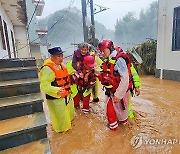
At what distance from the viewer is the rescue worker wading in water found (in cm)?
273

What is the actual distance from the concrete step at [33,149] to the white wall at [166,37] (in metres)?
5.98

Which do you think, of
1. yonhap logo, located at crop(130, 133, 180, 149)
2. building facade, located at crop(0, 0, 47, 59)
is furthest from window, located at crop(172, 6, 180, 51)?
building facade, located at crop(0, 0, 47, 59)

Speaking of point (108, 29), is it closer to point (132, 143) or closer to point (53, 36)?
point (53, 36)

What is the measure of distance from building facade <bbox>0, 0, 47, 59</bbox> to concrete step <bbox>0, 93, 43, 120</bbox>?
116 inches

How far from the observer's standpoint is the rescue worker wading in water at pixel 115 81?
273cm

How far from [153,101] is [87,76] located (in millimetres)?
1990

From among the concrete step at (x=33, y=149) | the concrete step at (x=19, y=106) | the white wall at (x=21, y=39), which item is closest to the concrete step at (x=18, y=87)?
the concrete step at (x=19, y=106)

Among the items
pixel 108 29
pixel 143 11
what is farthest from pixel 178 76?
pixel 108 29

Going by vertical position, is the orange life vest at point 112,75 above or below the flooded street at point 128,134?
above

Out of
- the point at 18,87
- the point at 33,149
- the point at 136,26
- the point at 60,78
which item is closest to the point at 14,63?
the point at 18,87

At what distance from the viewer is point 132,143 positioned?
8.44 feet

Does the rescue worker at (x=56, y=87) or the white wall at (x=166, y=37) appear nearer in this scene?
the rescue worker at (x=56, y=87)

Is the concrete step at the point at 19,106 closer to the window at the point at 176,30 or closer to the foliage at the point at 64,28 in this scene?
the window at the point at 176,30

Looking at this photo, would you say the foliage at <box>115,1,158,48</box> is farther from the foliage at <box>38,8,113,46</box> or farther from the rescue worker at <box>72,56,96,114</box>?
the rescue worker at <box>72,56,96,114</box>
